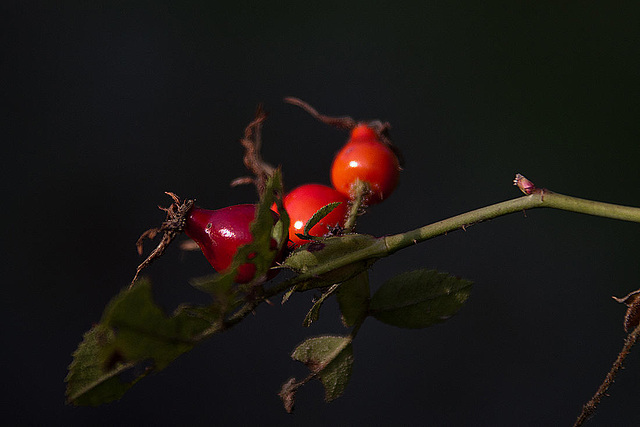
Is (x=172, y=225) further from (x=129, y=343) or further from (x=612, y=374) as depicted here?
(x=612, y=374)

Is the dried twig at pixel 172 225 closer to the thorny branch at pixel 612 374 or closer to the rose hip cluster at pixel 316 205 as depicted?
the rose hip cluster at pixel 316 205

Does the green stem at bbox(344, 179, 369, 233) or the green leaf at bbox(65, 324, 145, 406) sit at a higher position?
the green stem at bbox(344, 179, 369, 233)

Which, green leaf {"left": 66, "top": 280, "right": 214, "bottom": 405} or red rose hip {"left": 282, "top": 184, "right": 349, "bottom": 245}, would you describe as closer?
green leaf {"left": 66, "top": 280, "right": 214, "bottom": 405}

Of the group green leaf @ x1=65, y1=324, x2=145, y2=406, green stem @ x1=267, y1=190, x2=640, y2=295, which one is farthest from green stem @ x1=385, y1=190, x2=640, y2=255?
green leaf @ x1=65, y1=324, x2=145, y2=406

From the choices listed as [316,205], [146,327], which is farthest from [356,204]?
[146,327]

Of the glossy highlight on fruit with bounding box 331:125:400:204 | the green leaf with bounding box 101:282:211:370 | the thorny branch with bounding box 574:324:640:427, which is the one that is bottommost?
the thorny branch with bounding box 574:324:640:427

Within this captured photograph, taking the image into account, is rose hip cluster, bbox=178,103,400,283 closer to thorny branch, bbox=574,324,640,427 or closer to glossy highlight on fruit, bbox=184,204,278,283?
glossy highlight on fruit, bbox=184,204,278,283

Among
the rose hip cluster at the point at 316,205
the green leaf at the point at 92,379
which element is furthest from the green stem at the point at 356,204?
the green leaf at the point at 92,379
